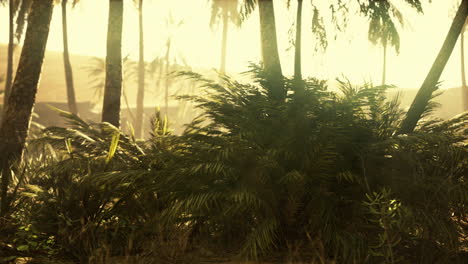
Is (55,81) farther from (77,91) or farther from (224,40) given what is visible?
(224,40)

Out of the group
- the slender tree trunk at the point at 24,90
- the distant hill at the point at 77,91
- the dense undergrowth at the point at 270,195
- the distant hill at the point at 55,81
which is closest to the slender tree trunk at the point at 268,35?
the dense undergrowth at the point at 270,195

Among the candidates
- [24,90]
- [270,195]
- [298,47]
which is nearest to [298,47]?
[298,47]

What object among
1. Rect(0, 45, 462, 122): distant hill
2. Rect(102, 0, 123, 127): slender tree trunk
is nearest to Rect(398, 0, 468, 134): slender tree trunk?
Rect(102, 0, 123, 127): slender tree trunk

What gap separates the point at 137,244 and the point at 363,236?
2.53 meters

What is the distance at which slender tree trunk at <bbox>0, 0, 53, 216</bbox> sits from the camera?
8.67m

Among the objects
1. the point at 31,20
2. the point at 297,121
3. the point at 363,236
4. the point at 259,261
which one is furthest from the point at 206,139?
the point at 31,20

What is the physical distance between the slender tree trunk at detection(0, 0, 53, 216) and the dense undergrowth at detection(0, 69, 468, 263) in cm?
316

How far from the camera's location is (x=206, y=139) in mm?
5867

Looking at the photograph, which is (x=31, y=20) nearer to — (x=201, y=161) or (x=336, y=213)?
(x=201, y=161)

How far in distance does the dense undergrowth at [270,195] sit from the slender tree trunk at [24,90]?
3163 millimetres

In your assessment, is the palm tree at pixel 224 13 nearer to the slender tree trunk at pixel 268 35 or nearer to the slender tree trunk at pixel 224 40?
the slender tree trunk at pixel 224 40

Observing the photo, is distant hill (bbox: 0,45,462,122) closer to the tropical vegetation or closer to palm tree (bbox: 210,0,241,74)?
palm tree (bbox: 210,0,241,74)

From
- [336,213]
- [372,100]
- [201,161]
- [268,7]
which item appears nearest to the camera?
[336,213]

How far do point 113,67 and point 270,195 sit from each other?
235 inches
